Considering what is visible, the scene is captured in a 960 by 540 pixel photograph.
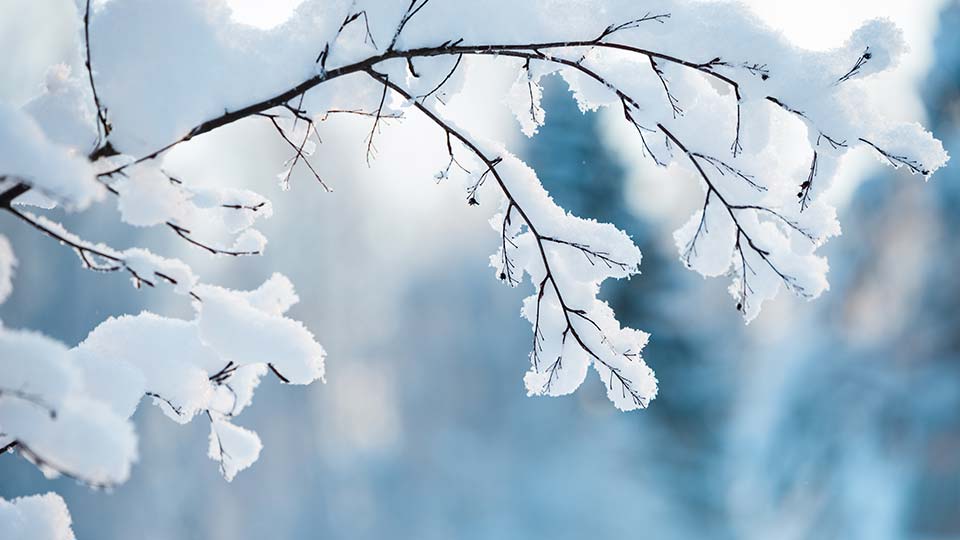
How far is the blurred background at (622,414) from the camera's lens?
6.82 m

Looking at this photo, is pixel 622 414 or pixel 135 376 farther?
pixel 622 414

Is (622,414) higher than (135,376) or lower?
higher

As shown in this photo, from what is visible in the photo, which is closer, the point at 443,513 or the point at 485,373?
the point at 443,513

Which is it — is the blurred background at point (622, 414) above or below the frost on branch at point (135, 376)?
above

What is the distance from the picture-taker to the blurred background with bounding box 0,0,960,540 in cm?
682

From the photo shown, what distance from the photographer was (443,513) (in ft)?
25.2

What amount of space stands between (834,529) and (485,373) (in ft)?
15.4

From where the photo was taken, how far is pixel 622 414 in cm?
826

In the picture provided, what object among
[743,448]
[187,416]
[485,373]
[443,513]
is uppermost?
[485,373]

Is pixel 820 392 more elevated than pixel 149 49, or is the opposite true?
pixel 820 392

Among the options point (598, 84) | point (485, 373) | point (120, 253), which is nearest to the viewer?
point (120, 253)

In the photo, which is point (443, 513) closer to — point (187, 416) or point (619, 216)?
point (619, 216)

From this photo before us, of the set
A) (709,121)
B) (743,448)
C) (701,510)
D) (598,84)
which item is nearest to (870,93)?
(709,121)

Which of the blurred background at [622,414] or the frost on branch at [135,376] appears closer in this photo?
the frost on branch at [135,376]
